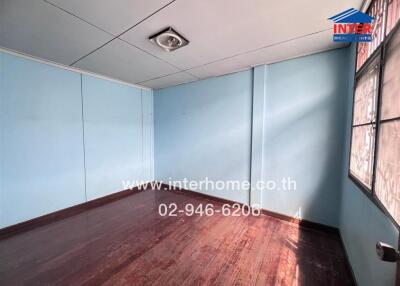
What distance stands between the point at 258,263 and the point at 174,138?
9.05ft

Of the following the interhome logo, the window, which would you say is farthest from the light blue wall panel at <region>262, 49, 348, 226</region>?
the window

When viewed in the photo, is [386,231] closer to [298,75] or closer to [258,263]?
[258,263]

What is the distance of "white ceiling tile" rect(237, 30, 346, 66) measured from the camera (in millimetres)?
1810

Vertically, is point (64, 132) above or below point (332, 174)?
above

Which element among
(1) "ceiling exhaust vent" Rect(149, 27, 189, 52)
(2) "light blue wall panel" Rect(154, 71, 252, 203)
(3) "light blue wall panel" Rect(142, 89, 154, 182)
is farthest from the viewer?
(3) "light blue wall panel" Rect(142, 89, 154, 182)

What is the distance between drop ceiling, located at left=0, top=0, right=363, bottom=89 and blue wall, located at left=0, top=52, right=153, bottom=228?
1.29ft

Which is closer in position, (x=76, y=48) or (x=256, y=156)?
(x=76, y=48)

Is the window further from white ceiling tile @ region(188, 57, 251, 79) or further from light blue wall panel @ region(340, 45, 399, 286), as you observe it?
white ceiling tile @ region(188, 57, 251, 79)

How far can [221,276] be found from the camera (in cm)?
150

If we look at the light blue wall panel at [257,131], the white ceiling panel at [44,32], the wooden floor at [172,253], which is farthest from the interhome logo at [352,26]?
the white ceiling panel at [44,32]

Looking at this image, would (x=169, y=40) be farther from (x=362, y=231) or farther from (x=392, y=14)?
(x=362, y=231)

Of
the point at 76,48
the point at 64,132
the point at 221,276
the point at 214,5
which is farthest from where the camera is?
the point at 64,132

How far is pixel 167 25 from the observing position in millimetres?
1571

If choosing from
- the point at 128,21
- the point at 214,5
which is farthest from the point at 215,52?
the point at 128,21
